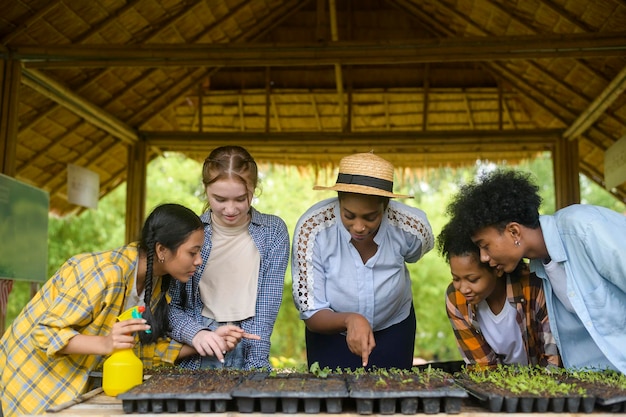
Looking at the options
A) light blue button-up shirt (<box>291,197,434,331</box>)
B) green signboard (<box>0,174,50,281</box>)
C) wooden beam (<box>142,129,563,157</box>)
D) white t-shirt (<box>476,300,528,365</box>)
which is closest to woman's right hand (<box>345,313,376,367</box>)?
light blue button-up shirt (<box>291,197,434,331</box>)

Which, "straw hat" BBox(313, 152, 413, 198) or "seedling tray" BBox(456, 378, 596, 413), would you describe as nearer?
"seedling tray" BBox(456, 378, 596, 413)

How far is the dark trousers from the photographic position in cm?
296

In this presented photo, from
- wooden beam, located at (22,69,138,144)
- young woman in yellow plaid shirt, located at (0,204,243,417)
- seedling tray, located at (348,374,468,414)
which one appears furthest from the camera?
wooden beam, located at (22,69,138,144)

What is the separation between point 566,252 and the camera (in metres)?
2.33

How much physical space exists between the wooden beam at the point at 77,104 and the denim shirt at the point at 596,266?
418 cm

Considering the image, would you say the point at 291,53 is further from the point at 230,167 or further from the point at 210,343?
the point at 210,343

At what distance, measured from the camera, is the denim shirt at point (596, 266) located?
223 centimetres

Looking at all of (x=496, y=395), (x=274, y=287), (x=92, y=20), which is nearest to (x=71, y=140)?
(x=92, y=20)

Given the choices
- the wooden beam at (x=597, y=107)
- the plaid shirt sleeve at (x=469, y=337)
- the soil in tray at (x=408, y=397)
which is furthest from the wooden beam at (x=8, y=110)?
the wooden beam at (x=597, y=107)

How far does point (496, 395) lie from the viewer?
1838 mm

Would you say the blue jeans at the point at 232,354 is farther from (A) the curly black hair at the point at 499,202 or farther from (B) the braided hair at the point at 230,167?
(A) the curly black hair at the point at 499,202

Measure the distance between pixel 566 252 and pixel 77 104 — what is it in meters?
4.83

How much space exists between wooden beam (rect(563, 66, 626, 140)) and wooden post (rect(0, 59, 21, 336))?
4.36 m

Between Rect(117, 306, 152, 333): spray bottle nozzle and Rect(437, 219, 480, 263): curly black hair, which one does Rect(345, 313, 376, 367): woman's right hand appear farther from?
Rect(117, 306, 152, 333): spray bottle nozzle
